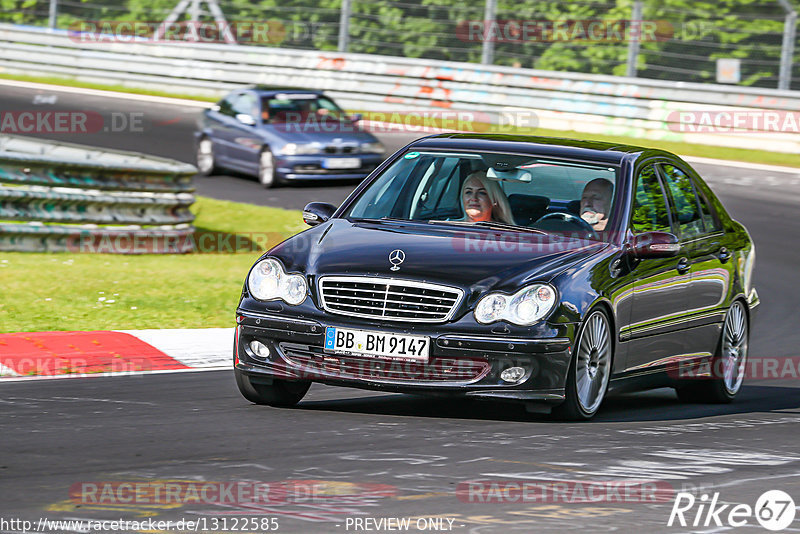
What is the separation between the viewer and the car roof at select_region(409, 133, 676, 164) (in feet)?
29.0

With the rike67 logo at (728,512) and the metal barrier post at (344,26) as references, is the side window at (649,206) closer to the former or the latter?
the rike67 logo at (728,512)

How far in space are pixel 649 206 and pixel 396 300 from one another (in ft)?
6.80

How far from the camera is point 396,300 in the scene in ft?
24.8

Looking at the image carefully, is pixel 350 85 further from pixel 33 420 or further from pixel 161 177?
pixel 33 420

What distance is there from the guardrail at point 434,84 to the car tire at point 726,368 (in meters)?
15.7

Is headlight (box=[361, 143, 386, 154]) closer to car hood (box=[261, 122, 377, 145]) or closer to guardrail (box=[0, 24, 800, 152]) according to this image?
car hood (box=[261, 122, 377, 145])

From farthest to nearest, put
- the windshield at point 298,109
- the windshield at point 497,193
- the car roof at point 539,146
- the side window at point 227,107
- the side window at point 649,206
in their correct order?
the side window at point 227,107 → the windshield at point 298,109 → the car roof at point 539,146 → the side window at point 649,206 → the windshield at point 497,193

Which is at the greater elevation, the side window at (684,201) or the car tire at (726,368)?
the side window at (684,201)

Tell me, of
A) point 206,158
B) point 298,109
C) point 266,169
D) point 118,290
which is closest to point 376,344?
point 118,290

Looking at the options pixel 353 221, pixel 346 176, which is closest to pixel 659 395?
pixel 353 221

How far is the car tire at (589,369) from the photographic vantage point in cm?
766

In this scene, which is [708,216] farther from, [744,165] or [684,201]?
[744,165]

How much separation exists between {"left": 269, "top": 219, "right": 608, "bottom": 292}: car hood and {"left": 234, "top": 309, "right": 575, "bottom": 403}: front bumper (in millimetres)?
273

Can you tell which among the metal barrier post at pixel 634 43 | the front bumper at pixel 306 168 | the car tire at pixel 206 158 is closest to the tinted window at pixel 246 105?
the car tire at pixel 206 158
